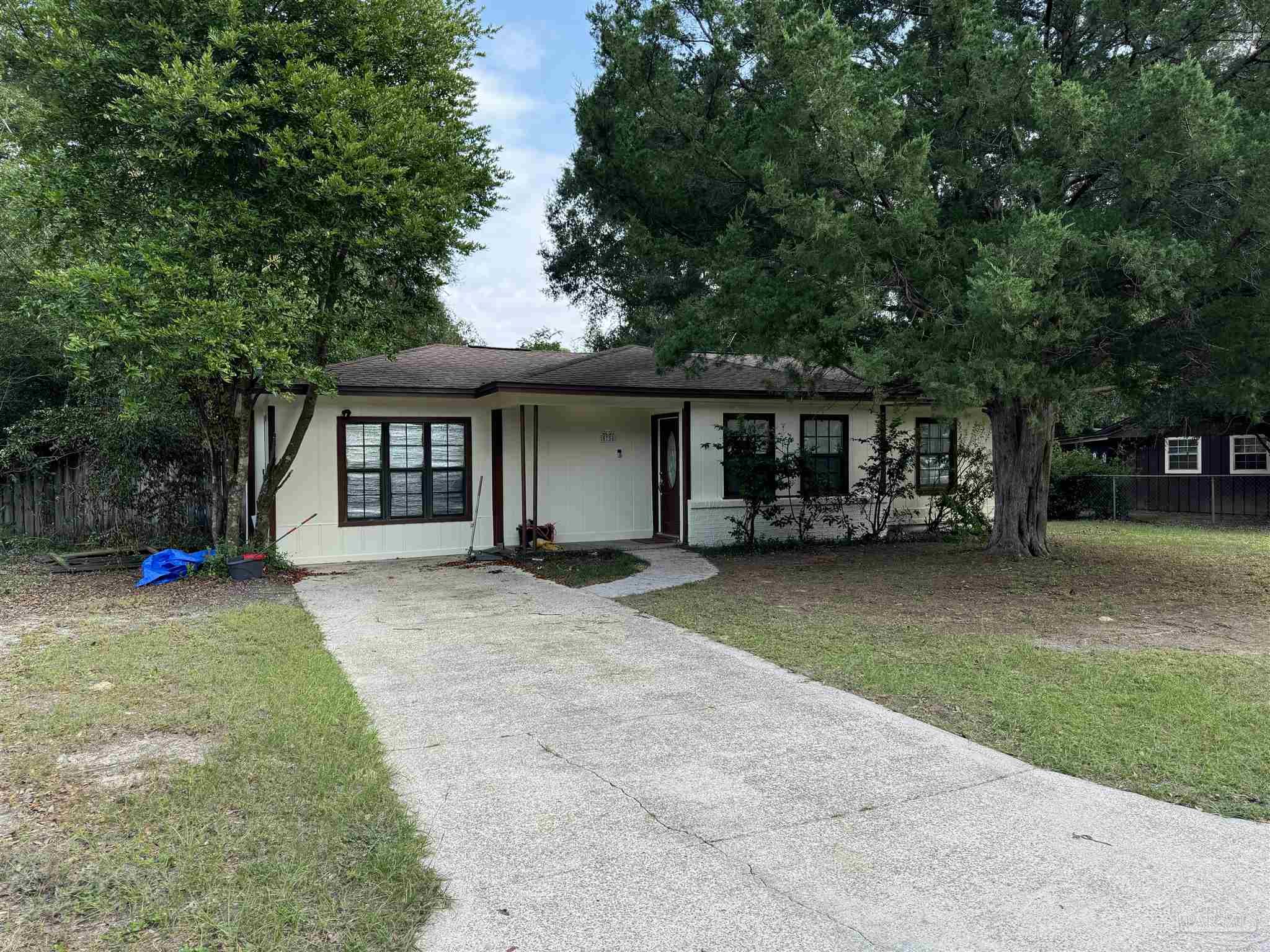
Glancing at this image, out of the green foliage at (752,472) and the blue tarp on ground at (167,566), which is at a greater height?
the green foliage at (752,472)

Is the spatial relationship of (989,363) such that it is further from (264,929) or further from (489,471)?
(489,471)

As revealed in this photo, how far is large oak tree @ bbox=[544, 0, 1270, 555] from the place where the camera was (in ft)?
22.2

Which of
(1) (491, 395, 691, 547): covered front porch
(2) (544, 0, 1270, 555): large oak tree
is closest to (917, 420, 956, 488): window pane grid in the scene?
(1) (491, 395, 691, 547): covered front porch

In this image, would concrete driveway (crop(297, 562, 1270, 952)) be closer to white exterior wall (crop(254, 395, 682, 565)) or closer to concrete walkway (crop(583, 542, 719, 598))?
concrete walkway (crop(583, 542, 719, 598))

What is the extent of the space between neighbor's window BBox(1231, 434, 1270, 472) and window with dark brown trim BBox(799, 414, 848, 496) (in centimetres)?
1235

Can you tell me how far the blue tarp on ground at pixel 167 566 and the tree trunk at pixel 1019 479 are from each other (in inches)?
407

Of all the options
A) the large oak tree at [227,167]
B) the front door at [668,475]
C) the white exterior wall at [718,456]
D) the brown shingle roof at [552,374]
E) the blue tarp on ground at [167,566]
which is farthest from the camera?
the front door at [668,475]

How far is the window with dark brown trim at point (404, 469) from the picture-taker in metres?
11.5

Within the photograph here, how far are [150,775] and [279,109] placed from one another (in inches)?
283

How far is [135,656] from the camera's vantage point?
5.97 meters

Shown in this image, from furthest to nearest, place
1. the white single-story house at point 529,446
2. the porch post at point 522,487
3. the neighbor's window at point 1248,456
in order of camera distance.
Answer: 1. the neighbor's window at point 1248,456
2. the porch post at point 522,487
3. the white single-story house at point 529,446

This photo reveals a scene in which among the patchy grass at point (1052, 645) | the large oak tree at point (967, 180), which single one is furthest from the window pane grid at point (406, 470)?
the patchy grass at point (1052, 645)

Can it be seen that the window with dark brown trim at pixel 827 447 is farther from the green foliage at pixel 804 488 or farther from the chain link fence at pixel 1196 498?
the chain link fence at pixel 1196 498

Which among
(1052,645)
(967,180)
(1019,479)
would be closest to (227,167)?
(967,180)
